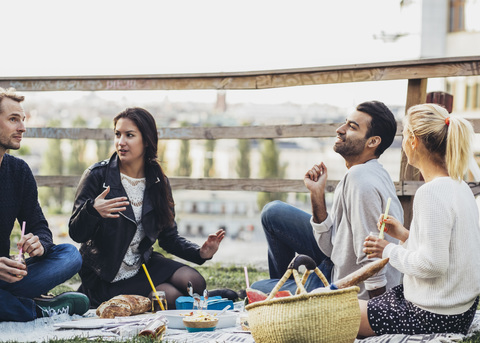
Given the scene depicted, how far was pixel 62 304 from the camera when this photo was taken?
3795mm

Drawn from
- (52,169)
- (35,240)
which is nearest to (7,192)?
(35,240)

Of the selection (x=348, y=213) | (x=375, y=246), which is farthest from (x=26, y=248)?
(x=375, y=246)

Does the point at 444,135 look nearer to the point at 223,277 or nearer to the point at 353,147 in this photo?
the point at 353,147

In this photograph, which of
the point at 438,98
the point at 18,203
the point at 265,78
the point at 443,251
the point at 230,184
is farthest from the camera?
the point at 230,184

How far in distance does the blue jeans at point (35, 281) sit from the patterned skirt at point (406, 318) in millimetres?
1687

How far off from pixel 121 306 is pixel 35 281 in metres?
0.48

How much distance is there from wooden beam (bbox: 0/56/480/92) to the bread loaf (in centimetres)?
203

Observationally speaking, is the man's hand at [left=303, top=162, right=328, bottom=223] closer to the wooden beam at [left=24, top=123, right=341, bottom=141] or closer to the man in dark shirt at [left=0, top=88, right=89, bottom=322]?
the wooden beam at [left=24, top=123, right=341, bottom=141]

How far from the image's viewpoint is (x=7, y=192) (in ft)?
12.5

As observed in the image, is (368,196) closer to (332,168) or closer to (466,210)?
(466,210)

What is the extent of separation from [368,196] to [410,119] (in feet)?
1.69

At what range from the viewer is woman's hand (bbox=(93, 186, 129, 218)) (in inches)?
149

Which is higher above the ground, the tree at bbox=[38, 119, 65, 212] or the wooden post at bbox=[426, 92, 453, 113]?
the wooden post at bbox=[426, 92, 453, 113]

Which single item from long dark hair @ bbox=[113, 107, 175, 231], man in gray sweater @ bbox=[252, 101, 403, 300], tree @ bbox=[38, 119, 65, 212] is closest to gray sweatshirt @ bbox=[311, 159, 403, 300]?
man in gray sweater @ bbox=[252, 101, 403, 300]
